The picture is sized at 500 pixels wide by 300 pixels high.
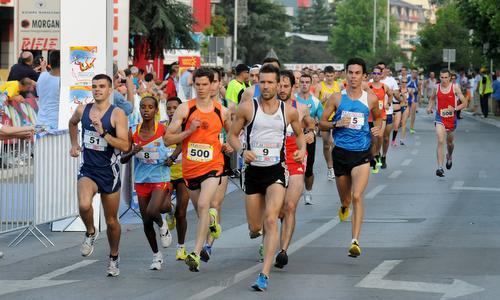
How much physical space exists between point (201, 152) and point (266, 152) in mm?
797

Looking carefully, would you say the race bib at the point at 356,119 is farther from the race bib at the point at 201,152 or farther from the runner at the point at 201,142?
the race bib at the point at 201,152

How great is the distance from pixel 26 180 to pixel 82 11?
236cm

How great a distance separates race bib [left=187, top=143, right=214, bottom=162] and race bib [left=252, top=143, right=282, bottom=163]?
653mm

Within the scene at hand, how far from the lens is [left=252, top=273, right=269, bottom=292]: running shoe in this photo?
423 inches

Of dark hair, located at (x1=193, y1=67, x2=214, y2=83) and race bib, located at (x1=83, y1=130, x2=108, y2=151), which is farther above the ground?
dark hair, located at (x1=193, y1=67, x2=214, y2=83)

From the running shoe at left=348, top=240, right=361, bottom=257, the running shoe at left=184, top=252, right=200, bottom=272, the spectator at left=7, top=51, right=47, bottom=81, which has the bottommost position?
the running shoe at left=348, top=240, right=361, bottom=257

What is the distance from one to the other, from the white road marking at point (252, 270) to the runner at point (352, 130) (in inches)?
31.5

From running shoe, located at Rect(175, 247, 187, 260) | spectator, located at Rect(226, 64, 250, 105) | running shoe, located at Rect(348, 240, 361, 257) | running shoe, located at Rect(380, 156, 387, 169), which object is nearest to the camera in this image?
running shoe, located at Rect(348, 240, 361, 257)

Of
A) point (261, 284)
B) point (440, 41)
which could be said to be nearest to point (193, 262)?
point (261, 284)

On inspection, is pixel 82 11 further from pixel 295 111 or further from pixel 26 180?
pixel 295 111

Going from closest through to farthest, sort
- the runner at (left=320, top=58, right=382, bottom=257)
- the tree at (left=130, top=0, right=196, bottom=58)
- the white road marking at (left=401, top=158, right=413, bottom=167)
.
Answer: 1. the runner at (left=320, top=58, right=382, bottom=257)
2. the white road marking at (left=401, top=158, right=413, bottom=167)
3. the tree at (left=130, top=0, right=196, bottom=58)

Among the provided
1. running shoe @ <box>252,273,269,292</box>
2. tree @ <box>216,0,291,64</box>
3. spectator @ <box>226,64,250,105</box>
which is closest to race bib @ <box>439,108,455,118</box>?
spectator @ <box>226,64,250,105</box>

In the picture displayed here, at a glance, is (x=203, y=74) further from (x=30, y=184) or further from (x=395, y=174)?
(x=395, y=174)

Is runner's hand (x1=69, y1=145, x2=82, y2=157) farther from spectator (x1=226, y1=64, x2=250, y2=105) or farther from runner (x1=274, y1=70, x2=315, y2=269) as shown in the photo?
spectator (x1=226, y1=64, x2=250, y2=105)
